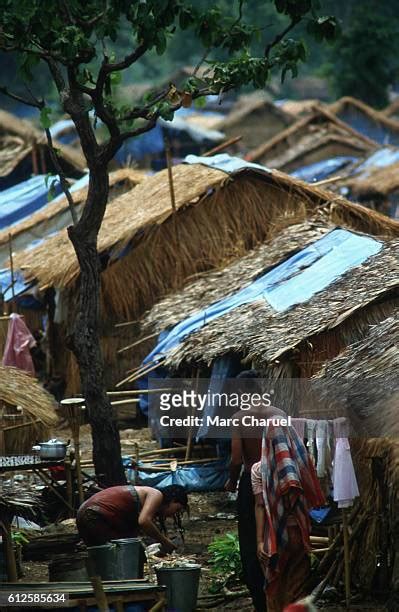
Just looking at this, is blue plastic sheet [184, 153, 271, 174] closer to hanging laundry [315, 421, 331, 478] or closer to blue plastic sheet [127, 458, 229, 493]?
blue plastic sheet [127, 458, 229, 493]

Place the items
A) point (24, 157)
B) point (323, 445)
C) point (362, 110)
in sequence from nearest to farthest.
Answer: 1. point (323, 445)
2. point (24, 157)
3. point (362, 110)

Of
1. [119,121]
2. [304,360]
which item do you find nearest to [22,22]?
[119,121]

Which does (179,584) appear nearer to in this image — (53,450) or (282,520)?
(282,520)

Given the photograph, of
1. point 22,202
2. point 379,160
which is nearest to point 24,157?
point 22,202

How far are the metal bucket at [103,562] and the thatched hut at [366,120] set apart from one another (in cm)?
3276

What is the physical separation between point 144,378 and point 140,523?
7134 mm

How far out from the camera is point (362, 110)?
41219 millimetres

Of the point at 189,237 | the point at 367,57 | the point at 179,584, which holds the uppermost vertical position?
the point at 367,57

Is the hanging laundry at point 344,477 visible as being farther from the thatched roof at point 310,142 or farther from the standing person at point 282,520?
the thatched roof at point 310,142

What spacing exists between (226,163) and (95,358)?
7.22m

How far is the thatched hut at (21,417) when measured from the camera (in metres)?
12.4

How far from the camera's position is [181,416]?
14500mm

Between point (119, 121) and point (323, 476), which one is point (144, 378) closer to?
point (119, 121)

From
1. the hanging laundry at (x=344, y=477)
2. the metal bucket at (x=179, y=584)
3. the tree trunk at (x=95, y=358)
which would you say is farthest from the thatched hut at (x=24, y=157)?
the metal bucket at (x=179, y=584)
